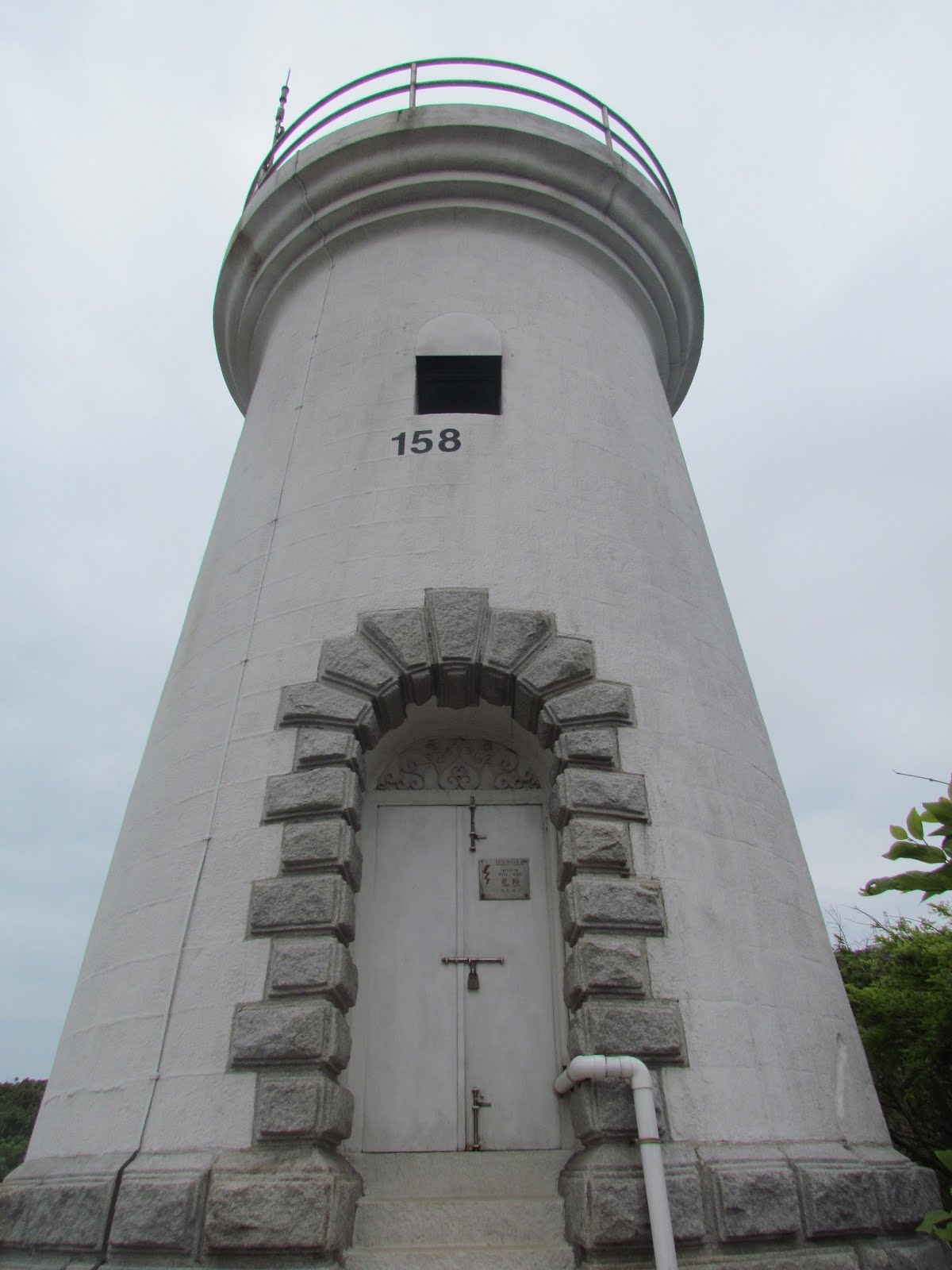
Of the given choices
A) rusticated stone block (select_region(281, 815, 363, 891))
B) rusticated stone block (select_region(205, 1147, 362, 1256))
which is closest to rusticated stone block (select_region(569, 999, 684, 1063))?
rusticated stone block (select_region(205, 1147, 362, 1256))

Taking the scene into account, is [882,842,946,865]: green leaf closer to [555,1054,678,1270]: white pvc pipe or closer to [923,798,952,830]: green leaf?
[923,798,952,830]: green leaf

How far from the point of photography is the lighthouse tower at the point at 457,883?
4.61 meters

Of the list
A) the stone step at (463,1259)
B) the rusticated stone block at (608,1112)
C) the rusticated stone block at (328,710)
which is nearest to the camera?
the stone step at (463,1259)

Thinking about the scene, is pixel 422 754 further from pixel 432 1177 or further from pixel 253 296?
pixel 253 296

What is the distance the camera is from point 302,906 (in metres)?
5.23

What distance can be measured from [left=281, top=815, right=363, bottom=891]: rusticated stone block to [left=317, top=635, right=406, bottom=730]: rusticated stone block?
87 cm

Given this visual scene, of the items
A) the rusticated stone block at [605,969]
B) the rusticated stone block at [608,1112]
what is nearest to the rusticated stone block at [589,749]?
the rusticated stone block at [605,969]

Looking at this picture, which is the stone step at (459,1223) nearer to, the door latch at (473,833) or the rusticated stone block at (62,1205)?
the rusticated stone block at (62,1205)

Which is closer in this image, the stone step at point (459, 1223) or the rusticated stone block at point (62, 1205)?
the rusticated stone block at point (62, 1205)

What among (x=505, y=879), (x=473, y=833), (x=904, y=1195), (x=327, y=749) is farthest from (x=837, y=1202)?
(x=327, y=749)

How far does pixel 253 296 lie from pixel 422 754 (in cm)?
574

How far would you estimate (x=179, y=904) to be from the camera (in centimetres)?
547

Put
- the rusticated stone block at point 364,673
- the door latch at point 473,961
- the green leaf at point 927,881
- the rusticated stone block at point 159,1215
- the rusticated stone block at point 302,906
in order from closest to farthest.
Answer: the green leaf at point 927,881 → the rusticated stone block at point 159,1215 → the rusticated stone block at point 302,906 → the door latch at point 473,961 → the rusticated stone block at point 364,673

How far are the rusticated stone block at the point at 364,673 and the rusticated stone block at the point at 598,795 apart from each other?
1.22 metres
